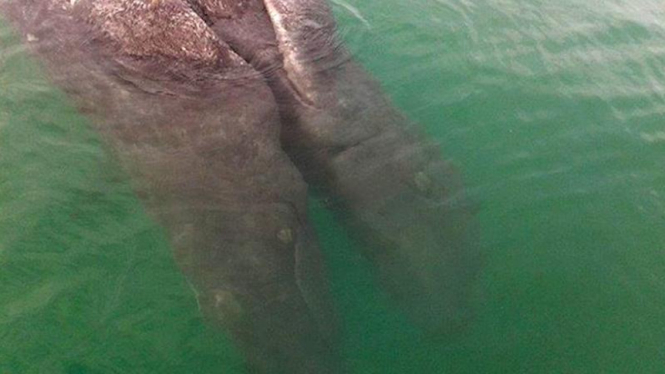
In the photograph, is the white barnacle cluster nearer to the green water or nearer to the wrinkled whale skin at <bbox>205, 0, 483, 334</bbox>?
the wrinkled whale skin at <bbox>205, 0, 483, 334</bbox>

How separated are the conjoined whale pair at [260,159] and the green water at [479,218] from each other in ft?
0.76

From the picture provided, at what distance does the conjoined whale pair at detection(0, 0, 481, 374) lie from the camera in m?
6.15

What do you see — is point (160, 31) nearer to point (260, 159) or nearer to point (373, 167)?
point (260, 159)

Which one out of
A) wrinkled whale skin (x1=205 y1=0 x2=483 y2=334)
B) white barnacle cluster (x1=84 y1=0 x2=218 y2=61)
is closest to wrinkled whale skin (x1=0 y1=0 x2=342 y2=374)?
white barnacle cluster (x1=84 y1=0 x2=218 y2=61)

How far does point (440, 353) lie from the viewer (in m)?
6.05

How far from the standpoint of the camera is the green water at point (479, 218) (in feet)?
19.1

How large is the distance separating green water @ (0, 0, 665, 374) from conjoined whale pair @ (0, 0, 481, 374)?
23 centimetres

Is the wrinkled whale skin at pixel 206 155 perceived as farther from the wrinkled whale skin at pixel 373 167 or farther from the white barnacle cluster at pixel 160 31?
the wrinkled whale skin at pixel 373 167

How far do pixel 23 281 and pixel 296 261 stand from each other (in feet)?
8.19

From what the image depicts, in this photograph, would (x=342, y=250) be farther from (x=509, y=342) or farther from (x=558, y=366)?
(x=558, y=366)

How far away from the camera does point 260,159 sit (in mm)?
6941

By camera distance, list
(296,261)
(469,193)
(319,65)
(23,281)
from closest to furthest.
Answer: (23,281) → (296,261) → (469,193) → (319,65)

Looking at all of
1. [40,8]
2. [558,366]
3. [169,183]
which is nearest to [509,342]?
[558,366]

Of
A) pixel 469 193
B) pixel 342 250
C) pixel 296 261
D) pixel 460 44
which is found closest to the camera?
pixel 296 261
